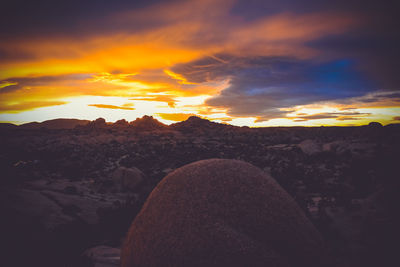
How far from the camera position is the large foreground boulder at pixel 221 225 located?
2.35 metres

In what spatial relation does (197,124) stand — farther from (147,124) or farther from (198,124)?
(147,124)

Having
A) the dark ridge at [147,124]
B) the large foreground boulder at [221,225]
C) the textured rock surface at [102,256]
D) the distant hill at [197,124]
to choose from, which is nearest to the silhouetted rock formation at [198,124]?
the distant hill at [197,124]

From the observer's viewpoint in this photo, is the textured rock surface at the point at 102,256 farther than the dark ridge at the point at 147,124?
No

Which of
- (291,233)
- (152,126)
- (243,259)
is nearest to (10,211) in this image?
(243,259)

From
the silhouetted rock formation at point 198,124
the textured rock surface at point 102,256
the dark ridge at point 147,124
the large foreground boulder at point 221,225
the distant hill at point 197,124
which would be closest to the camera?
the large foreground boulder at point 221,225

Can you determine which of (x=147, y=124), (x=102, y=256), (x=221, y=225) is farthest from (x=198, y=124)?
(x=221, y=225)

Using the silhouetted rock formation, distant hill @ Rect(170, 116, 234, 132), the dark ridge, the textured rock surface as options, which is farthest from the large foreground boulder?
distant hill @ Rect(170, 116, 234, 132)

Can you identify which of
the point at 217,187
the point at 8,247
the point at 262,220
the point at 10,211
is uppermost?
the point at 217,187

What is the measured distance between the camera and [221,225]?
247 centimetres

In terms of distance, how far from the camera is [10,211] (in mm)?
4527

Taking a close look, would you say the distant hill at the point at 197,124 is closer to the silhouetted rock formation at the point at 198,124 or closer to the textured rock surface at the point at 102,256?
the silhouetted rock formation at the point at 198,124

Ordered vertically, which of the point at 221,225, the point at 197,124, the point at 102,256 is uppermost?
the point at 197,124

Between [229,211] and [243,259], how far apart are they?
0.48 m

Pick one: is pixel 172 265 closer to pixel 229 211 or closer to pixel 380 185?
pixel 229 211
